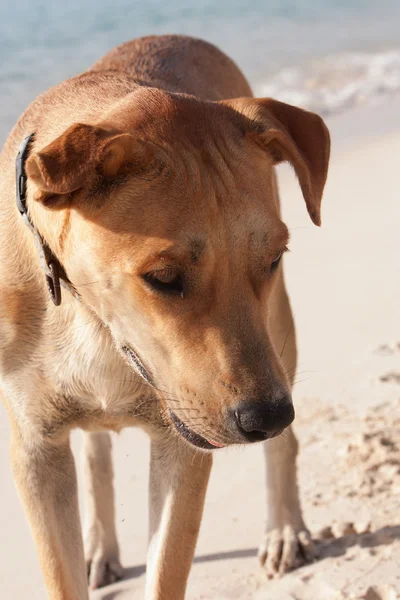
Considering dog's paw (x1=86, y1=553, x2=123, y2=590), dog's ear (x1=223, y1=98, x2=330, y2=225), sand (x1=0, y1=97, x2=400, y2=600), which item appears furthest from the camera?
dog's paw (x1=86, y1=553, x2=123, y2=590)

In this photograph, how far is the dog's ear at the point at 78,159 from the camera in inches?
106

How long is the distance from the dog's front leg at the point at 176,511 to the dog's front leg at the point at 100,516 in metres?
0.92

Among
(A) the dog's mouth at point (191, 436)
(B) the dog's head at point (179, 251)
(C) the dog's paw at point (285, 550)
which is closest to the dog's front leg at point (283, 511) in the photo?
(C) the dog's paw at point (285, 550)

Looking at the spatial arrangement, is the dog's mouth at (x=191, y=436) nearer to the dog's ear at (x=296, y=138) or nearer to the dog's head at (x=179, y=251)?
the dog's head at (x=179, y=251)

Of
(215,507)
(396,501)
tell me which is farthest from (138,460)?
(396,501)

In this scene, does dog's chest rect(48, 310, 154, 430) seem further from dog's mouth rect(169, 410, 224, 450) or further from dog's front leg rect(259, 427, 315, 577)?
dog's front leg rect(259, 427, 315, 577)

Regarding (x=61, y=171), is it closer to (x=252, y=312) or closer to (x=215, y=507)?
(x=252, y=312)

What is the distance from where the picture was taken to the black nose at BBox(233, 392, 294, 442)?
277 cm

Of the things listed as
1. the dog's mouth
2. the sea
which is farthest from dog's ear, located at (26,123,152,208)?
the sea

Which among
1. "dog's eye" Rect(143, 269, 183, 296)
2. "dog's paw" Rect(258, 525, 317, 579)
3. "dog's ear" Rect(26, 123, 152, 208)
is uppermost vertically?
"dog's ear" Rect(26, 123, 152, 208)

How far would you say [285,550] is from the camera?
4340 millimetres

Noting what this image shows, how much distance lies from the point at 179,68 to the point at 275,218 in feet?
5.92

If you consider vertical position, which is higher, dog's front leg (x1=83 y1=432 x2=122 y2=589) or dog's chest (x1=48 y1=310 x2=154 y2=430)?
dog's chest (x1=48 y1=310 x2=154 y2=430)

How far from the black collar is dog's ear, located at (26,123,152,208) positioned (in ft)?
1.12
